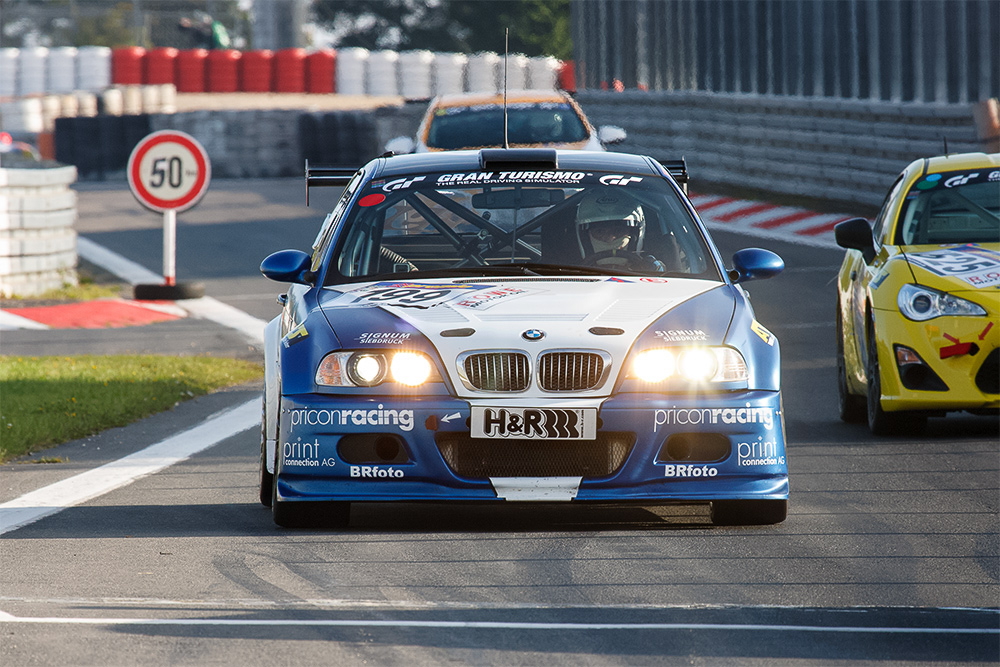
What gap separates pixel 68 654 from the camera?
15.9 ft

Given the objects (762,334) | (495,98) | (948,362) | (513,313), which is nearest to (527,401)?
(513,313)

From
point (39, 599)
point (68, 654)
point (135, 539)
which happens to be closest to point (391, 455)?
point (135, 539)

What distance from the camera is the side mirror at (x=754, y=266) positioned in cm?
743

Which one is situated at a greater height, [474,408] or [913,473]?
[474,408]

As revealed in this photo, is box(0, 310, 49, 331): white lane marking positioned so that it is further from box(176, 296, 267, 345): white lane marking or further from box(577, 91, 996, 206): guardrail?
box(577, 91, 996, 206): guardrail

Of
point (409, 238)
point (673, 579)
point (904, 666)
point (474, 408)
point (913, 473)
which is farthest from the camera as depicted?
point (913, 473)

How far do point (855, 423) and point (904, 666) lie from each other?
5.75 metres

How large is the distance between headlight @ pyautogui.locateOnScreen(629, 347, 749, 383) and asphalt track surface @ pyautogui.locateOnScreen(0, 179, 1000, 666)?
616 millimetres

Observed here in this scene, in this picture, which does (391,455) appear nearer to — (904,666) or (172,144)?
(904,666)

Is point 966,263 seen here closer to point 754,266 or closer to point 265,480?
point 754,266

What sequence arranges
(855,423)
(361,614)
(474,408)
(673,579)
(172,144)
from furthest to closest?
(172,144) < (855,423) < (474,408) < (673,579) < (361,614)

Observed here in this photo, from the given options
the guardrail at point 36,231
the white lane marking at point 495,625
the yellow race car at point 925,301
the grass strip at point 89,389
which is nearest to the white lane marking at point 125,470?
the grass strip at point 89,389

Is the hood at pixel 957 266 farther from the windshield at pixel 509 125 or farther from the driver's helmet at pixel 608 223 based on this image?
the windshield at pixel 509 125

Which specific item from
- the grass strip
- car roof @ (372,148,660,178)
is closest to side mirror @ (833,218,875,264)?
car roof @ (372,148,660,178)
